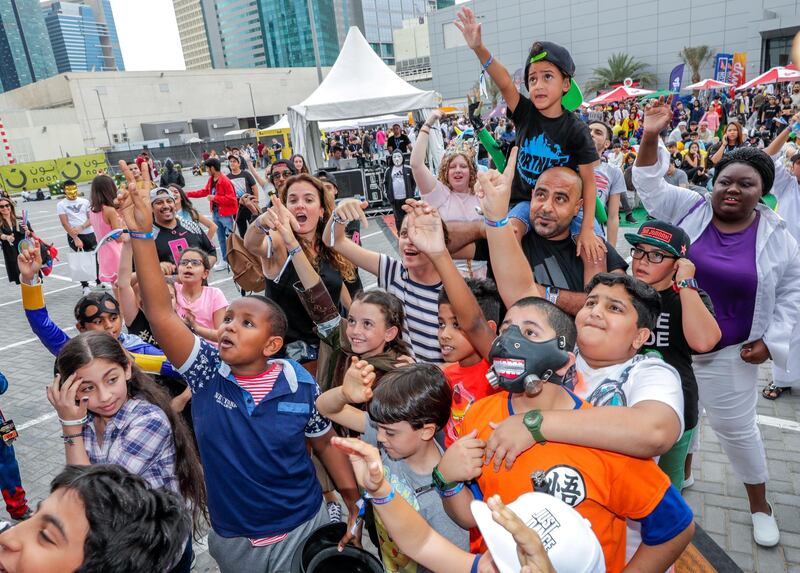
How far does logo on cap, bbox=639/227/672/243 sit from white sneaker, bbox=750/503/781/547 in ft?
6.37

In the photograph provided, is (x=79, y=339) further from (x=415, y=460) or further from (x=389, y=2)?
(x=389, y=2)

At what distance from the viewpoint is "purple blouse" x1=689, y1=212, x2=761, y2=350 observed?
2.86 m

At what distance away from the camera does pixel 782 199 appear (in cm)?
466

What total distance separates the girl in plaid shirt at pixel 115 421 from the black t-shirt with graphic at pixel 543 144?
2.64 meters

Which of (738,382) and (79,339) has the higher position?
(79,339)

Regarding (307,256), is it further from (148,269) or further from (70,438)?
(70,438)

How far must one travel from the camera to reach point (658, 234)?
2398mm

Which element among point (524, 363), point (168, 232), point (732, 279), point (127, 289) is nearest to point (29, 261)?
point (127, 289)

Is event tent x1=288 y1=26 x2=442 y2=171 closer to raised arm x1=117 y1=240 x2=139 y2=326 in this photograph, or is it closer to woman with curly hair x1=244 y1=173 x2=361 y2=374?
woman with curly hair x1=244 y1=173 x2=361 y2=374

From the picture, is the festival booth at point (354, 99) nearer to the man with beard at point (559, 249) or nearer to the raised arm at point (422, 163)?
the raised arm at point (422, 163)

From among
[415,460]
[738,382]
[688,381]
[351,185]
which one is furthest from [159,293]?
[351,185]

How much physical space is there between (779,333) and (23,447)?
6.11m

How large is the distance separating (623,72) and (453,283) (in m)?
54.0

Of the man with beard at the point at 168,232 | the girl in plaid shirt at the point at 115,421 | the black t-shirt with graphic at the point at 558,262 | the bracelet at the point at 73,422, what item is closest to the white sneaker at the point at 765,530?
the black t-shirt with graphic at the point at 558,262
